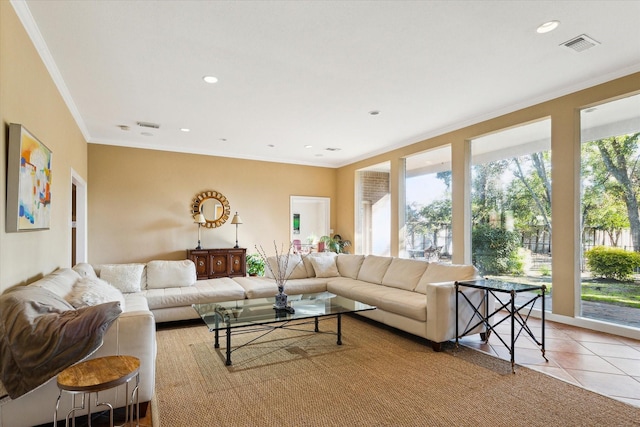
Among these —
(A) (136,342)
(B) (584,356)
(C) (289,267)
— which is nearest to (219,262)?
(C) (289,267)

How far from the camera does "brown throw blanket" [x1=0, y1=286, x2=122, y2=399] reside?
1.85 meters

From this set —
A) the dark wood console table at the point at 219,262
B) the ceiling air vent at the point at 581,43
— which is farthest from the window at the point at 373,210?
the ceiling air vent at the point at 581,43

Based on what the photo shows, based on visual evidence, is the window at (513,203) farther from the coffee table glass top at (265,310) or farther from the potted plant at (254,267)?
the potted plant at (254,267)

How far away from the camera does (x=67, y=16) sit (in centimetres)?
270

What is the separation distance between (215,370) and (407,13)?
11.0ft

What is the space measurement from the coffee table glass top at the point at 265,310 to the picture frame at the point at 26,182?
1.62 meters

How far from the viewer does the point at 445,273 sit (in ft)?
13.6

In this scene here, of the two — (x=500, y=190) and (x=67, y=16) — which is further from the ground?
(x=67, y=16)

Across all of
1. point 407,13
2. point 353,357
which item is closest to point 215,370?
point 353,357

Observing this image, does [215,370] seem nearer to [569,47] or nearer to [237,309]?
[237,309]

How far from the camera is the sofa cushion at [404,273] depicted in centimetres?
452

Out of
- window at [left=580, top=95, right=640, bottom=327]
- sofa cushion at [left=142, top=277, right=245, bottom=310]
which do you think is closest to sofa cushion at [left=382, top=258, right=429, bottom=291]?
window at [left=580, top=95, right=640, bottom=327]

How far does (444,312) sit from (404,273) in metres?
1.18

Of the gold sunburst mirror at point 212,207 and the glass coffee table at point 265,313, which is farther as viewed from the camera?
the gold sunburst mirror at point 212,207
